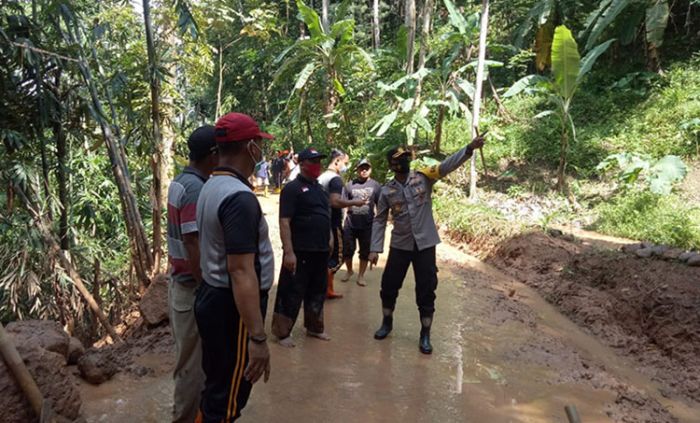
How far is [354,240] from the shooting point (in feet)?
22.5

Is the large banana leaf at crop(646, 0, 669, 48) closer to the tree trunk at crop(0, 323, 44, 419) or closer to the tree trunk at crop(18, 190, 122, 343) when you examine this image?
the tree trunk at crop(18, 190, 122, 343)

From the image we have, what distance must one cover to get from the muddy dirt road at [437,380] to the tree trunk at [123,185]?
151 cm

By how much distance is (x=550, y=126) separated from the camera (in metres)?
13.6

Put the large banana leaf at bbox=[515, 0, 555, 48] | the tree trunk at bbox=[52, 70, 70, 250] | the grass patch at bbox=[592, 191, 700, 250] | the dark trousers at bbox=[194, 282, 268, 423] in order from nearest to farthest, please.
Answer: the dark trousers at bbox=[194, 282, 268, 423], the tree trunk at bbox=[52, 70, 70, 250], the grass patch at bbox=[592, 191, 700, 250], the large banana leaf at bbox=[515, 0, 555, 48]

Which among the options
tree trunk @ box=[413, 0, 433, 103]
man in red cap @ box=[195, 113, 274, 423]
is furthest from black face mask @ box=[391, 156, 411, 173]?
tree trunk @ box=[413, 0, 433, 103]

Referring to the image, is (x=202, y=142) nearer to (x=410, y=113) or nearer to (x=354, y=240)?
(x=354, y=240)

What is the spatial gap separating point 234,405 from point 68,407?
4.53 ft

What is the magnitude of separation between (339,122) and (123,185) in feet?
34.9

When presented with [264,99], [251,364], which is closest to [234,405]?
[251,364]

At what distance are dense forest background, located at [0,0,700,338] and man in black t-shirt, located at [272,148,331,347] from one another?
1896 millimetres

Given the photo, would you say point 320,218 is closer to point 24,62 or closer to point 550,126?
point 24,62

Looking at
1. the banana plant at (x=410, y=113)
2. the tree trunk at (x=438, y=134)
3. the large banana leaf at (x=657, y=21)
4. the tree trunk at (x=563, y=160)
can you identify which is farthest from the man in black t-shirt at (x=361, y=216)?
the large banana leaf at (x=657, y=21)

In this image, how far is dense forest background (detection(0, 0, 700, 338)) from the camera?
16.0 ft

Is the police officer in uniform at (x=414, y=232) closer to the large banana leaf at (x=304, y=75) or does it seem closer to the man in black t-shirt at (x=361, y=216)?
the man in black t-shirt at (x=361, y=216)
